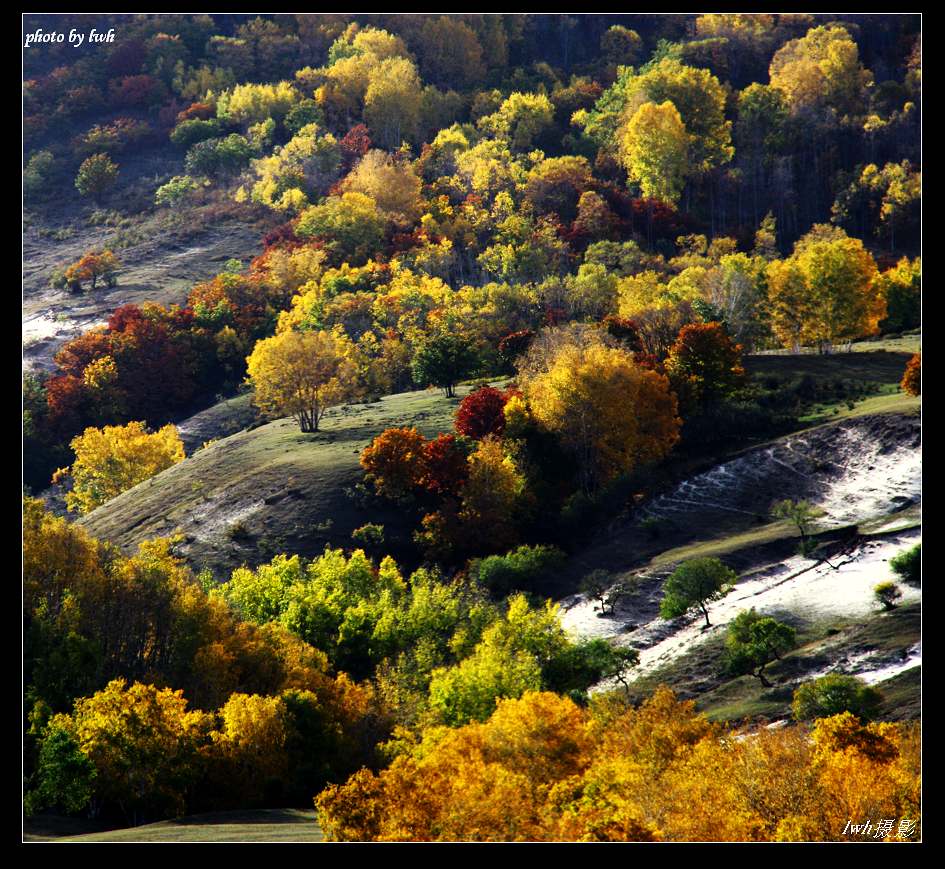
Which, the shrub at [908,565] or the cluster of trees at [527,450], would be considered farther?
the cluster of trees at [527,450]

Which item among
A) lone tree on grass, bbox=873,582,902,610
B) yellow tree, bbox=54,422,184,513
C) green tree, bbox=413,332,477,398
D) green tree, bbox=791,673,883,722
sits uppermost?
green tree, bbox=413,332,477,398

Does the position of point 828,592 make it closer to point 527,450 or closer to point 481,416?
point 527,450

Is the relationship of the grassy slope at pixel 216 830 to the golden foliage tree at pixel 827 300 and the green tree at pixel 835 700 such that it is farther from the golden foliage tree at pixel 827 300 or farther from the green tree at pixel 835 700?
the golden foliage tree at pixel 827 300

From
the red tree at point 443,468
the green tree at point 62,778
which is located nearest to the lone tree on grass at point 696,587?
the red tree at point 443,468

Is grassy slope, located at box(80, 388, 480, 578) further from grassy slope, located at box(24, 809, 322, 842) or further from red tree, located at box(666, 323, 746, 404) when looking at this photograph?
grassy slope, located at box(24, 809, 322, 842)

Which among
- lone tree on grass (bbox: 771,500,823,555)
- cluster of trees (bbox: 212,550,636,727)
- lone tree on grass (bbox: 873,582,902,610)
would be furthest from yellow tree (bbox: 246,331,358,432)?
lone tree on grass (bbox: 873,582,902,610)

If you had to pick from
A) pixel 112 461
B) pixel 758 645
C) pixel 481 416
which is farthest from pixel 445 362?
pixel 758 645
